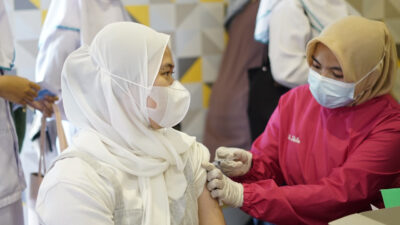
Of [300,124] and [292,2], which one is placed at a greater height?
[292,2]

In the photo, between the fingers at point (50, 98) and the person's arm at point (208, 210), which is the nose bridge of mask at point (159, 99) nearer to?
the person's arm at point (208, 210)

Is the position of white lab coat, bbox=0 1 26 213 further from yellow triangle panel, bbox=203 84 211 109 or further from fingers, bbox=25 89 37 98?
yellow triangle panel, bbox=203 84 211 109

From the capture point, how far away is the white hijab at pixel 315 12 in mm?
2316

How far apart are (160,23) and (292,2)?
3.29 feet

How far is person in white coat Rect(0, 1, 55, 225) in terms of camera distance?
1773 mm

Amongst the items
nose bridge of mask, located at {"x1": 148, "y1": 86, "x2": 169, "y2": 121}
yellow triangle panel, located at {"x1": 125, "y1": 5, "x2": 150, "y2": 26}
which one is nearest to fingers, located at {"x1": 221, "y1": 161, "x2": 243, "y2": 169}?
nose bridge of mask, located at {"x1": 148, "y1": 86, "x2": 169, "y2": 121}

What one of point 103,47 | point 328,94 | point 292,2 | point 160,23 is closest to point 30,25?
point 160,23

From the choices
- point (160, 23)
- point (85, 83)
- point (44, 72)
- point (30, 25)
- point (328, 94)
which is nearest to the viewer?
point (85, 83)

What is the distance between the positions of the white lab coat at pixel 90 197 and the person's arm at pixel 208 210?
0.11 metres

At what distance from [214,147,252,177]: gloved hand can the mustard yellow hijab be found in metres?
0.46

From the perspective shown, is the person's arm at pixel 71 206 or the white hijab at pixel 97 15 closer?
the person's arm at pixel 71 206

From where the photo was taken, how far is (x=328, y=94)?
5.70 ft

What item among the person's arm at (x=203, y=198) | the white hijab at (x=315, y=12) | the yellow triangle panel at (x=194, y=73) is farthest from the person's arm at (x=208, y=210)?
the yellow triangle panel at (x=194, y=73)

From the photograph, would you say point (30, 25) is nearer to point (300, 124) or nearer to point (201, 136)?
point (201, 136)
